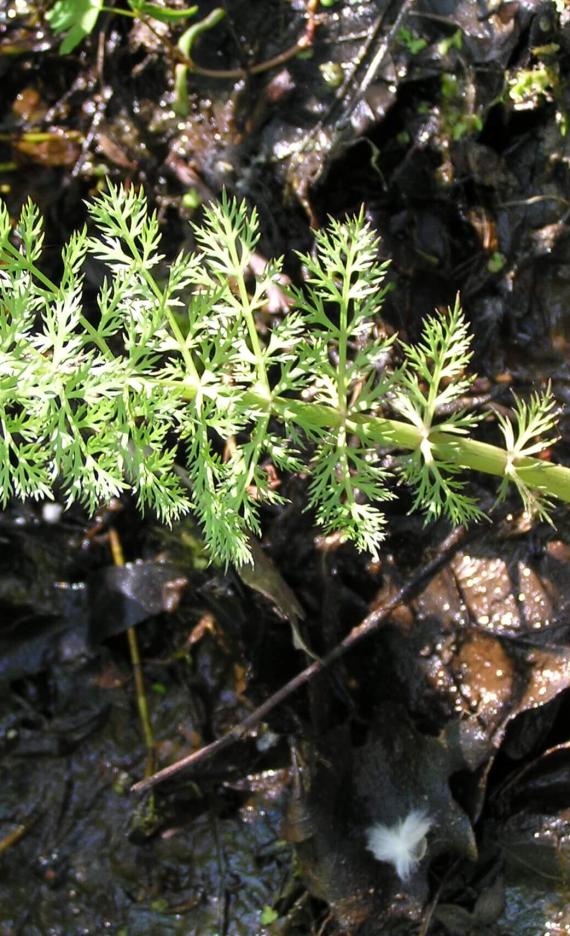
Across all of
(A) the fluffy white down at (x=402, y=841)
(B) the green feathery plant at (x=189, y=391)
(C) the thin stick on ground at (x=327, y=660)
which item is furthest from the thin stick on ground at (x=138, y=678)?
(B) the green feathery plant at (x=189, y=391)

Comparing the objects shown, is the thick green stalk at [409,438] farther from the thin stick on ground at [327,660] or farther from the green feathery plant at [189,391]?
the thin stick on ground at [327,660]

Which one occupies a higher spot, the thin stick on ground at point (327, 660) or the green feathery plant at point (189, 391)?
the green feathery plant at point (189, 391)

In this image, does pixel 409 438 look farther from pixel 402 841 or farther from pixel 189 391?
pixel 402 841

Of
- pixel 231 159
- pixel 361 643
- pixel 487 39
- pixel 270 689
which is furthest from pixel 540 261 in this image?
pixel 270 689

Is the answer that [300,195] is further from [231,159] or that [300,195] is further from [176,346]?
[176,346]

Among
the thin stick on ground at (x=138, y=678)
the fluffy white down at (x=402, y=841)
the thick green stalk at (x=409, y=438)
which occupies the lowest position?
the fluffy white down at (x=402, y=841)

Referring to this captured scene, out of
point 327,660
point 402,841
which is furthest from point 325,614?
point 402,841

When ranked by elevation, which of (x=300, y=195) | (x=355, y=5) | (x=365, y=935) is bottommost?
(x=365, y=935)
